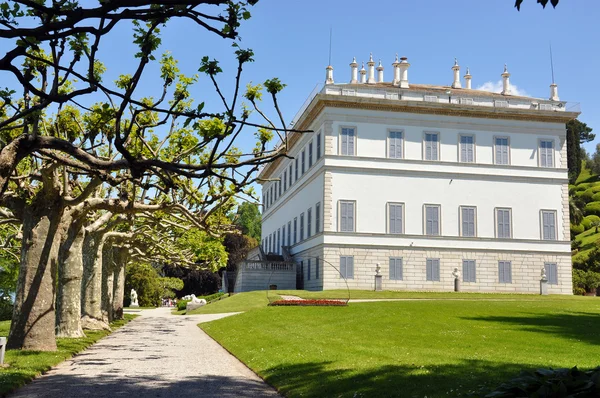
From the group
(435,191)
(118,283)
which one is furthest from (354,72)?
(118,283)

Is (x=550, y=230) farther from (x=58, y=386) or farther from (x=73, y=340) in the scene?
(x=58, y=386)

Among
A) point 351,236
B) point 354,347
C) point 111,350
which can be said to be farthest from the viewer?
point 351,236

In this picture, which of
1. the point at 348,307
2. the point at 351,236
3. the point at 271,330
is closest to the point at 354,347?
the point at 271,330

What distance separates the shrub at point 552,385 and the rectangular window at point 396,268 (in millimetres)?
37708

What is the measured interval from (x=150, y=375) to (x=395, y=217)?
116 ft

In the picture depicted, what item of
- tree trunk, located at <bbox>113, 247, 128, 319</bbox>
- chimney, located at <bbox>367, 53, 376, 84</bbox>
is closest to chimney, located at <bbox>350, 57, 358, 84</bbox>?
Result: chimney, located at <bbox>367, 53, 376, 84</bbox>

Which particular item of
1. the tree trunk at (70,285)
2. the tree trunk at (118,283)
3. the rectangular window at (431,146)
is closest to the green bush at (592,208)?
the rectangular window at (431,146)

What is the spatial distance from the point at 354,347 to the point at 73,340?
905cm

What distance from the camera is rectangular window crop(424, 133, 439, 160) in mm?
47469

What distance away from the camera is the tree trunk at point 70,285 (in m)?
19.9

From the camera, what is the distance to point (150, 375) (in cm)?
1262

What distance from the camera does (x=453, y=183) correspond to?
47.5 meters

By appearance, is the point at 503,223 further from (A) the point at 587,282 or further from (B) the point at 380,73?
(B) the point at 380,73

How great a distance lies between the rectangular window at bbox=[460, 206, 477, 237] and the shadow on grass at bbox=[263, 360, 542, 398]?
118 ft
